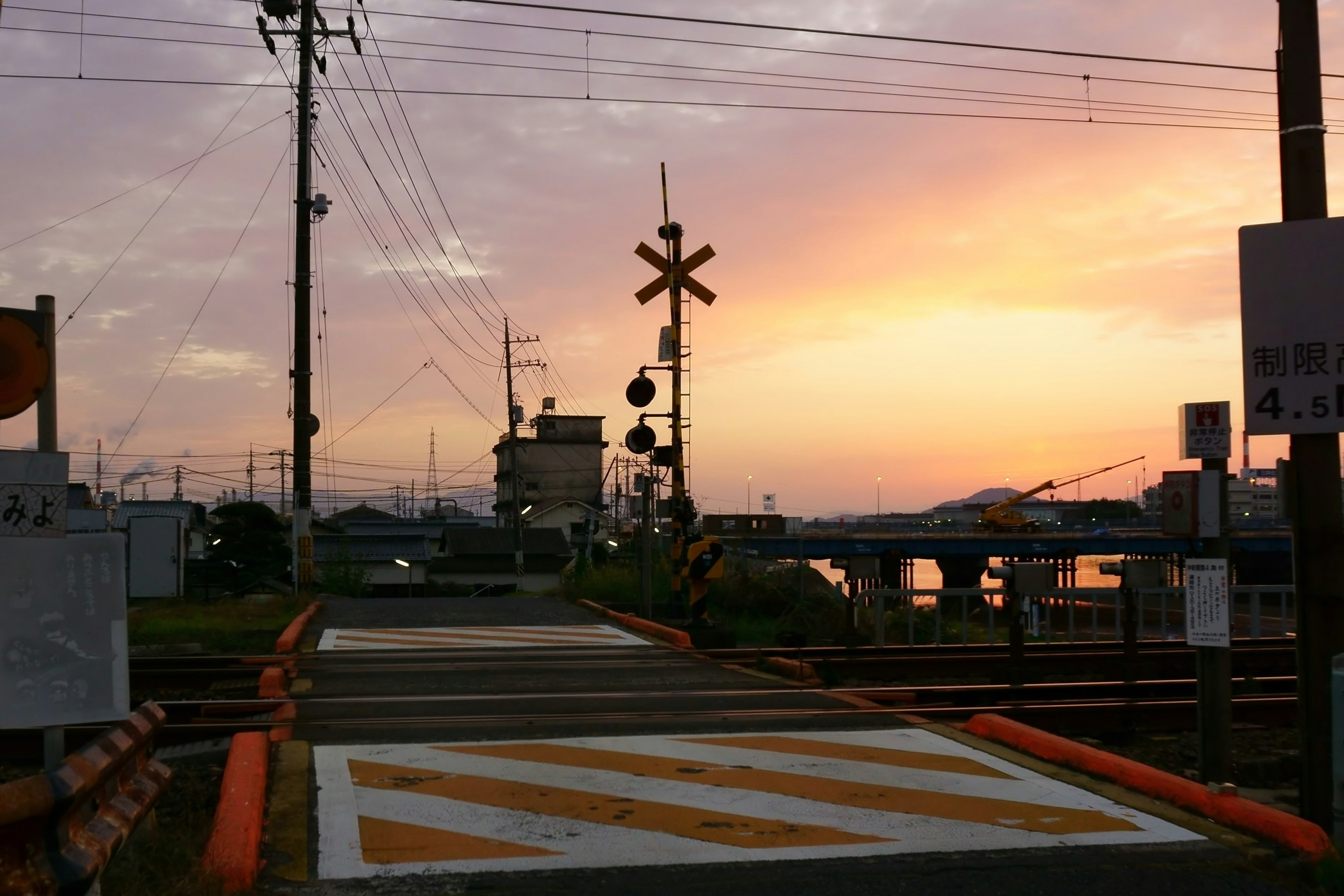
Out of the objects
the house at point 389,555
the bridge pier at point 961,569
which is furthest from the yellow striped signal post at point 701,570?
the bridge pier at point 961,569

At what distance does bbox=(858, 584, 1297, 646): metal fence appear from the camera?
1557 cm

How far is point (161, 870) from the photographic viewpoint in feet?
16.1

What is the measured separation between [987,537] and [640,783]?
74.1 metres

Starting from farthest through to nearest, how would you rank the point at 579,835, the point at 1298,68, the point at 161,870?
the point at 1298,68, the point at 579,835, the point at 161,870

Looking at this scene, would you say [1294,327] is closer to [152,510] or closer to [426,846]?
[426,846]

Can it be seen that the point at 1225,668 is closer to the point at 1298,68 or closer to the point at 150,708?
the point at 1298,68

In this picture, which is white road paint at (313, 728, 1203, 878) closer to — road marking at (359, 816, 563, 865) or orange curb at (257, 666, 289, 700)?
road marking at (359, 816, 563, 865)

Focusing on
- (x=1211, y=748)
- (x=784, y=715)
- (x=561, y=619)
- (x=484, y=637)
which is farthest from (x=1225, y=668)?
(x=561, y=619)

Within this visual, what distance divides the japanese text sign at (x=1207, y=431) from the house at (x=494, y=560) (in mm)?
55391

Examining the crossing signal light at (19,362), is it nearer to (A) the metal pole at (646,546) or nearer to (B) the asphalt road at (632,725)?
(B) the asphalt road at (632,725)

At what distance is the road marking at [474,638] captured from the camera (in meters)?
14.1

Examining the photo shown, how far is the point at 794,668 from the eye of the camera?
11867 millimetres

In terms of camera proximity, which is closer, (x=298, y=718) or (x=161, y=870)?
(x=161, y=870)

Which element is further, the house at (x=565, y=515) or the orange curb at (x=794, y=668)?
the house at (x=565, y=515)
